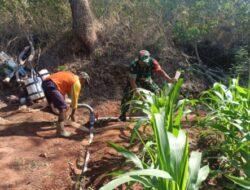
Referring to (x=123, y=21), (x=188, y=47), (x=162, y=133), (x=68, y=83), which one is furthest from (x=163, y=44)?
(x=162, y=133)

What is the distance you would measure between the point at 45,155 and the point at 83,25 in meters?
4.39

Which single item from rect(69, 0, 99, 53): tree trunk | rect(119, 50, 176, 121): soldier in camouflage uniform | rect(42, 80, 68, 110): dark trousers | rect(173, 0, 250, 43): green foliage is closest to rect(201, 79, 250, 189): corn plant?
rect(119, 50, 176, 121): soldier in camouflage uniform

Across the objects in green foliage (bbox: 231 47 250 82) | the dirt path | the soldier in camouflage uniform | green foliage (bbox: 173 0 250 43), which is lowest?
the dirt path

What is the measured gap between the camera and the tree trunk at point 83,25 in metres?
7.82

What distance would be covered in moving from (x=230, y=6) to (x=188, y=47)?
1754 millimetres

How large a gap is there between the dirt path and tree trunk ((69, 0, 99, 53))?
263cm

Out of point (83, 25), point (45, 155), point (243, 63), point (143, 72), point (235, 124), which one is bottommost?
point (45, 155)

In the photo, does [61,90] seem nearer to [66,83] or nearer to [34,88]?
[66,83]

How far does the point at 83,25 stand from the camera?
785 cm

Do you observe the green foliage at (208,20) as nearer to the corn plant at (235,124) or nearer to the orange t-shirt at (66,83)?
the orange t-shirt at (66,83)

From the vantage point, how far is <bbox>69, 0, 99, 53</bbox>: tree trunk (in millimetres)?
7816

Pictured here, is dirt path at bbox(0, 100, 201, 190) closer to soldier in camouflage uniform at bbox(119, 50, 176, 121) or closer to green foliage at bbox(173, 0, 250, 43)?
soldier in camouflage uniform at bbox(119, 50, 176, 121)

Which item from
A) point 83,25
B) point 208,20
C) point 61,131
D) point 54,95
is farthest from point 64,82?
point 208,20

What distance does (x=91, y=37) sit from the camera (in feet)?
26.0
